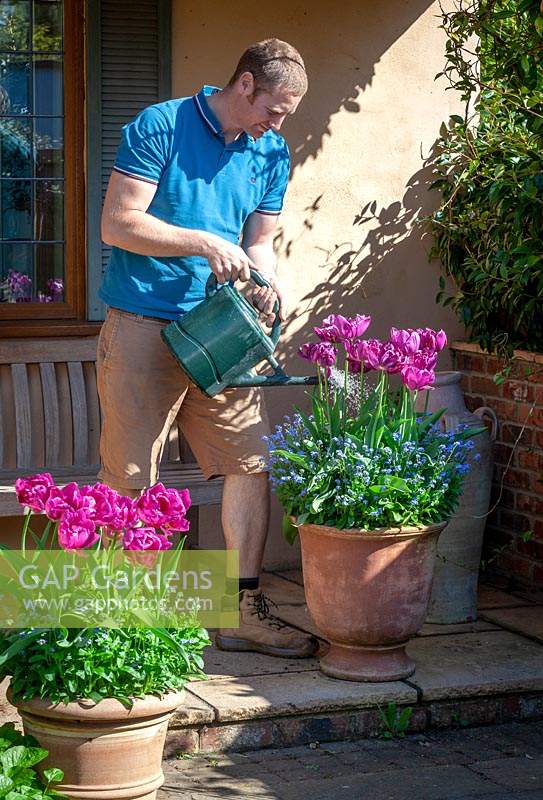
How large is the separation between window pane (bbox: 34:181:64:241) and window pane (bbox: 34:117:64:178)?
5 cm

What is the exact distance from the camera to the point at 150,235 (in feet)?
12.4

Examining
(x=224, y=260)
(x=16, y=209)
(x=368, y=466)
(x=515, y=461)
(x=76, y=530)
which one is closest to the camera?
(x=76, y=530)

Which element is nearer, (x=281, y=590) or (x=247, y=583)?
(x=247, y=583)

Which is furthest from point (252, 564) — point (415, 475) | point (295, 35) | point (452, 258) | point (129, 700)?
point (295, 35)

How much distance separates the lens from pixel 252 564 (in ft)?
14.0

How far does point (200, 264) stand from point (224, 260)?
Answer: 1.04 feet

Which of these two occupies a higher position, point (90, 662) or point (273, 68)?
point (273, 68)

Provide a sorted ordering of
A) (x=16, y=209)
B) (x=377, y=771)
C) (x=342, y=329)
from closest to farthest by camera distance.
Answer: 1. (x=377, y=771)
2. (x=342, y=329)
3. (x=16, y=209)

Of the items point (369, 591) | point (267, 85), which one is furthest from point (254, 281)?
point (369, 591)

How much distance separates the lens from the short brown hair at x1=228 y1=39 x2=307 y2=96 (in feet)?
12.6

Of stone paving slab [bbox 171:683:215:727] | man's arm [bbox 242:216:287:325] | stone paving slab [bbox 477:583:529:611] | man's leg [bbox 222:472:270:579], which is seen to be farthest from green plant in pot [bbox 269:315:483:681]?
stone paving slab [bbox 477:583:529:611]

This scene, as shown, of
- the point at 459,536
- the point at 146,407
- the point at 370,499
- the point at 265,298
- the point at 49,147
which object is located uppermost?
the point at 49,147

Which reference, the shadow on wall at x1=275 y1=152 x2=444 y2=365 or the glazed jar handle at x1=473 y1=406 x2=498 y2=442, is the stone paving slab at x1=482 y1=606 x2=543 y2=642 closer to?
the glazed jar handle at x1=473 y1=406 x2=498 y2=442

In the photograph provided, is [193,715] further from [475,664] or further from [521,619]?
[521,619]
